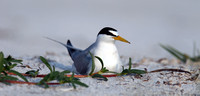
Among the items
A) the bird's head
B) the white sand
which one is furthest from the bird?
the white sand

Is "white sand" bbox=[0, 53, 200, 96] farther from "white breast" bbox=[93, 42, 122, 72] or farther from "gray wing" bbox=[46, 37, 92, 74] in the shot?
"gray wing" bbox=[46, 37, 92, 74]

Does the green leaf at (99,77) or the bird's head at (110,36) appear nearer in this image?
the green leaf at (99,77)

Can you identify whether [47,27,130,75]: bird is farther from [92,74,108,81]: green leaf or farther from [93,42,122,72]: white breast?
[92,74,108,81]: green leaf

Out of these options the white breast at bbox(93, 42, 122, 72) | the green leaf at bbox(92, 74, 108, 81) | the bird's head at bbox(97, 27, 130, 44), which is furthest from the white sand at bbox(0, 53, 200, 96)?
the bird's head at bbox(97, 27, 130, 44)

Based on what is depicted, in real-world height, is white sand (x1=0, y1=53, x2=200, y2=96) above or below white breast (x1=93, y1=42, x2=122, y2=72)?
below

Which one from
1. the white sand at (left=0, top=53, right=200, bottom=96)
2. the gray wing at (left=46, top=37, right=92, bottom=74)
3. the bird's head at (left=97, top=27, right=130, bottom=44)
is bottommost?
the white sand at (left=0, top=53, right=200, bottom=96)

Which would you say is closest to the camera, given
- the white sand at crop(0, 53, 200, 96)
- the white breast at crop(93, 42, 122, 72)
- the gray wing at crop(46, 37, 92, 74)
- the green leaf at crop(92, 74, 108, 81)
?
the white sand at crop(0, 53, 200, 96)

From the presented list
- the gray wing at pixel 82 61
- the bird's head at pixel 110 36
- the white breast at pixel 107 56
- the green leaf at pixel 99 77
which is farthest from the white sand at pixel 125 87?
the bird's head at pixel 110 36

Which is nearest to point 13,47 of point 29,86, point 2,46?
point 2,46

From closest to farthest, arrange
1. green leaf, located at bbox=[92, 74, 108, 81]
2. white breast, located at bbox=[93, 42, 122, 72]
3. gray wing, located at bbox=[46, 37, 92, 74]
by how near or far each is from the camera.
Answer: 1. green leaf, located at bbox=[92, 74, 108, 81]
2. white breast, located at bbox=[93, 42, 122, 72]
3. gray wing, located at bbox=[46, 37, 92, 74]

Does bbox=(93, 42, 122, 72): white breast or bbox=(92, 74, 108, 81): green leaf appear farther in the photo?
bbox=(93, 42, 122, 72): white breast

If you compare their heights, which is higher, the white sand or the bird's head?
the bird's head

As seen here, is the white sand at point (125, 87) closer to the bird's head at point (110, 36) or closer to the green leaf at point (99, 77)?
the green leaf at point (99, 77)

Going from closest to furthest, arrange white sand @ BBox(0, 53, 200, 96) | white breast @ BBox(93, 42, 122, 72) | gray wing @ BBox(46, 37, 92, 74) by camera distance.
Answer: white sand @ BBox(0, 53, 200, 96) < white breast @ BBox(93, 42, 122, 72) < gray wing @ BBox(46, 37, 92, 74)
